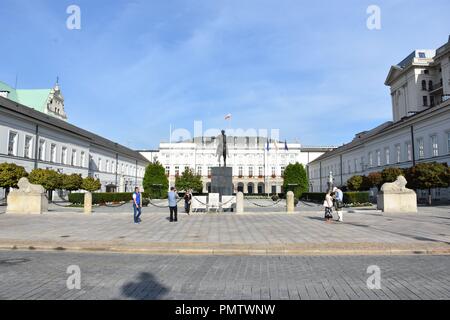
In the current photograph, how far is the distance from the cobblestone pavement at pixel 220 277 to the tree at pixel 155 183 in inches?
2006

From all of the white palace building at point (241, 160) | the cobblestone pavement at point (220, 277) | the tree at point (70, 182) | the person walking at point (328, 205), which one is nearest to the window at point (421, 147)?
the person walking at point (328, 205)

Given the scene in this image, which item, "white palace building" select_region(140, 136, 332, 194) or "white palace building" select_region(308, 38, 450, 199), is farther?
"white palace building" select_region(140, 136, 332, 194)

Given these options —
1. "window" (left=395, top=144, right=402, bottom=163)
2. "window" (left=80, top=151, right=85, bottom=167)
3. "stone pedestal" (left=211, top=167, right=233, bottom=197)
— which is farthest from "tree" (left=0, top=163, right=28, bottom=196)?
"window" (left=395, top=144, right=402, bottom=163)

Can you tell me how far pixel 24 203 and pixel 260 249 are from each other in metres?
19.4

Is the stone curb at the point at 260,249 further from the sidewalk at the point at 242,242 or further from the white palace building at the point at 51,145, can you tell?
the white palace building at the point at 51,145

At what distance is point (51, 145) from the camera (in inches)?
1886

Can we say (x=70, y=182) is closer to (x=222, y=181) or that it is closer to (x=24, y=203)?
(x=24, y=203)

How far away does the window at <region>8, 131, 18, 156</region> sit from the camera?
1539 inches

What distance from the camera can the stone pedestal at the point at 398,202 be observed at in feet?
80.1

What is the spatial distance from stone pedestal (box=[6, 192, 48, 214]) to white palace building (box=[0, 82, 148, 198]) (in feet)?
53.3

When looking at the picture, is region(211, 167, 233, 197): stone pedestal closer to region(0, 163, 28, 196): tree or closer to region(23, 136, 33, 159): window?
region(0, 163, 28, 196): tree

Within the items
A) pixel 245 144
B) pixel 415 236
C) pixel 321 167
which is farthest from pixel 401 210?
pixel 245 144

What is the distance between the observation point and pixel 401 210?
24.4m
